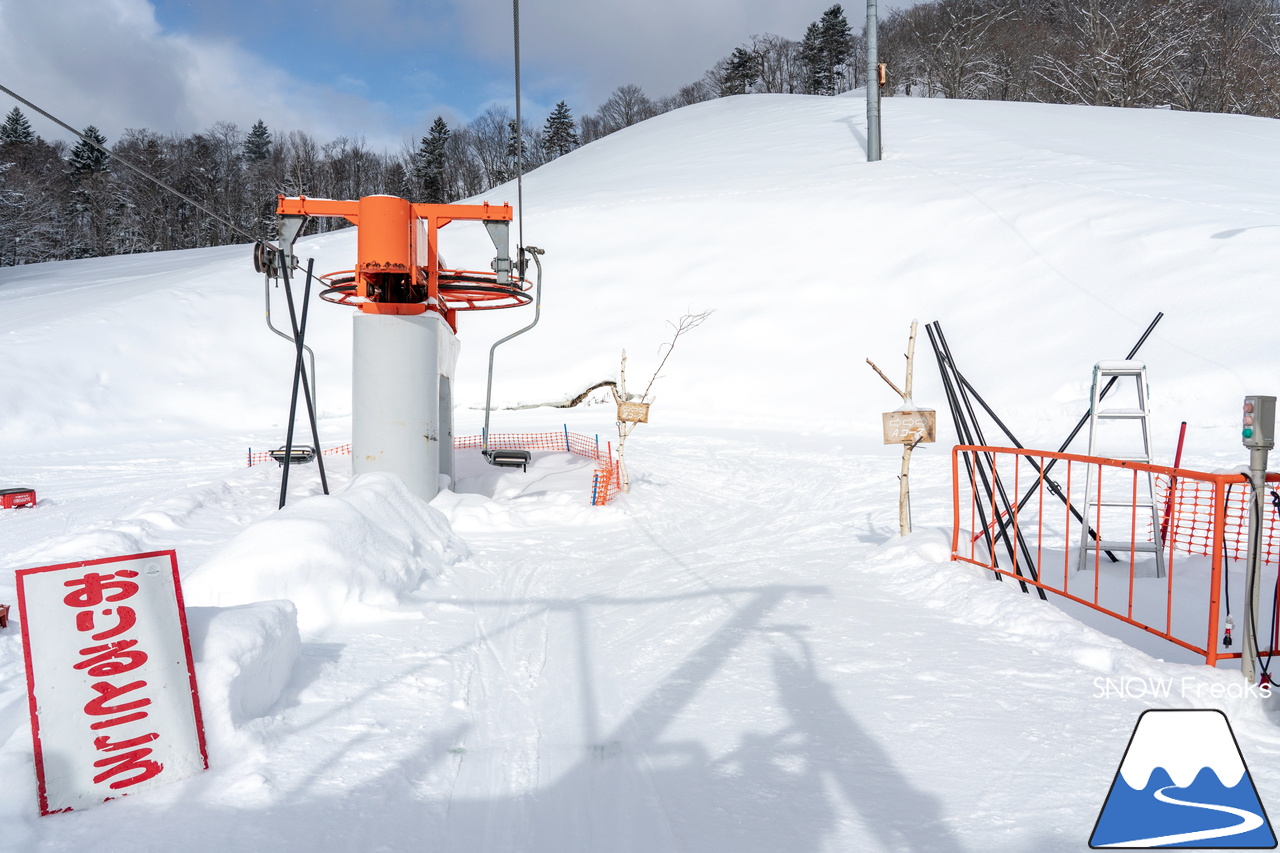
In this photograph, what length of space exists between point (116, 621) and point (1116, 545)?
7.21m

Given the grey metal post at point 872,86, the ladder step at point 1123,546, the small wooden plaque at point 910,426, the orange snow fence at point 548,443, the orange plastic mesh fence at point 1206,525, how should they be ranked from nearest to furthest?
the ladder step at point 1123,546 → the small wooden plaque at point 910,426 → the orange plastic mesh fence at point 1206,525 → the orange snow fence at point 548,443 → the grey metal post at point 872,86

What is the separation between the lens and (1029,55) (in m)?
45.7

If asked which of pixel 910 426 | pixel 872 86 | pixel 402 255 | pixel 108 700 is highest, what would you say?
pixel 872 86

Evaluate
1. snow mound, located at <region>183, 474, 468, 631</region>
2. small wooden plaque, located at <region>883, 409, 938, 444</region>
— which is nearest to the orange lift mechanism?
snow mound, located at <region>183, 474, 468, 631</region>

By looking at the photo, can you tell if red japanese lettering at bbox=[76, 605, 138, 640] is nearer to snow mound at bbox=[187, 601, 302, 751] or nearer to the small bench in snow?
snow mound at bbox=[187, 601, 302, 751]

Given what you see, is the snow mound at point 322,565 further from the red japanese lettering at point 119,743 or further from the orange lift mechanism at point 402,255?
the orange lift mechanism at point 402,255

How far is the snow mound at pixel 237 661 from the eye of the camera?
118 inches

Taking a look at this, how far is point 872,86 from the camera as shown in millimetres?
25406

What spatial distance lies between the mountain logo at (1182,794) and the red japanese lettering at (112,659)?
3.44 metres

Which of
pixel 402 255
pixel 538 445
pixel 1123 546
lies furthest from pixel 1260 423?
pixel 538 445

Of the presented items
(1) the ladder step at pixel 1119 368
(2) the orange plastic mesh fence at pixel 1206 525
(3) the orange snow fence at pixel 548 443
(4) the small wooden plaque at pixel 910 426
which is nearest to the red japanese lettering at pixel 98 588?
(4) the small wooden plaque at pixel 910 426

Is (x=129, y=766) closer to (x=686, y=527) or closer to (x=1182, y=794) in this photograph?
(x=1182, y=794)

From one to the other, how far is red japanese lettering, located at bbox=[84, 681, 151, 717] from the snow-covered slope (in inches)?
11.5

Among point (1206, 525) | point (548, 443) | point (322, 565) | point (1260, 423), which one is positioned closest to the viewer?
point (1260, 423)
